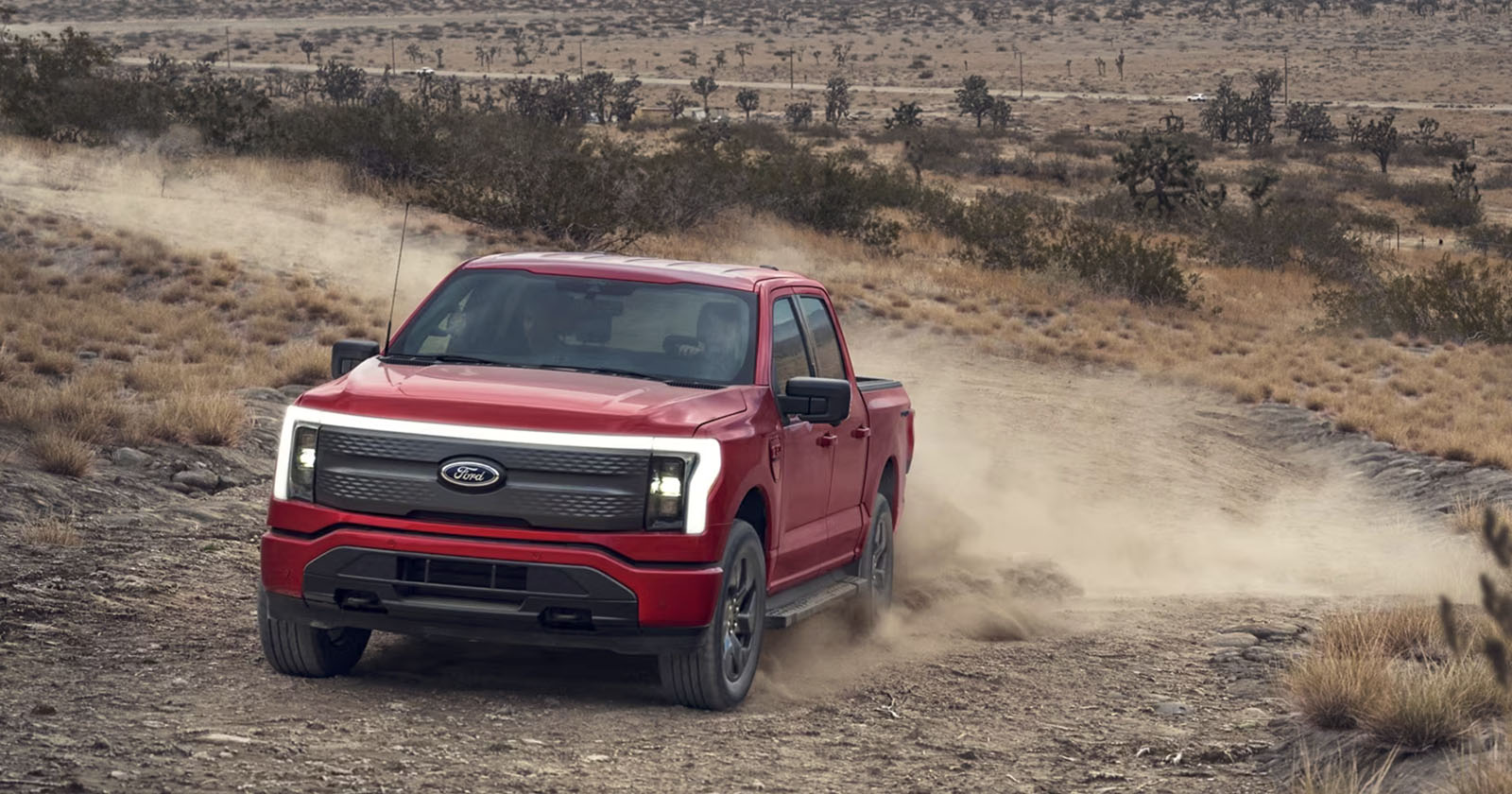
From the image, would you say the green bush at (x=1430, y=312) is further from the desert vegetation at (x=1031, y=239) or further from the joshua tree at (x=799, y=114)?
the joshua tree at (x=799, y=114)

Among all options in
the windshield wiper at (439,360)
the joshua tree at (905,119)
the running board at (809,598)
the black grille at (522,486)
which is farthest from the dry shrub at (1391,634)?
the joshua tree at (905,119)

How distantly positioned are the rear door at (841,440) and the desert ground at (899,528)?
0.62m

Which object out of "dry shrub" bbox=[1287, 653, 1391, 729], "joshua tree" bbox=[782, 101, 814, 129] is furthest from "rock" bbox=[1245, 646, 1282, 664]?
"joshua tree" bbox=[782, 101, 814, 129]

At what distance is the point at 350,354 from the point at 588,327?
3.24 ft

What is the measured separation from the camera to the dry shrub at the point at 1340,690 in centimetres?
652

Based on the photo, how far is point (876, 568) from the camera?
29.8 feet

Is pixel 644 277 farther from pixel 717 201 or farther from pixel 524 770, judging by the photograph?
pixel 717 201

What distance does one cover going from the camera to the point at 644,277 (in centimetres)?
746

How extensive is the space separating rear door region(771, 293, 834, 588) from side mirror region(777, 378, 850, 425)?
117 mm

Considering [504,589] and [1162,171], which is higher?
[1162,171]

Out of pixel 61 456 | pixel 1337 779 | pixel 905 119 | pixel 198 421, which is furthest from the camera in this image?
pixel 905 119

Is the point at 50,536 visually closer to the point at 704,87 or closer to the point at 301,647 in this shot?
the point at 301,647

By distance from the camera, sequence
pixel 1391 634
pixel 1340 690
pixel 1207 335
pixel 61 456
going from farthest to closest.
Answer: pixel 1207 335 → pixel 61 456 → pixel 1391 634 → pixel 1340 690

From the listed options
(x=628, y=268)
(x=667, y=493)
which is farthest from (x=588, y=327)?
(x=667, y=493)
